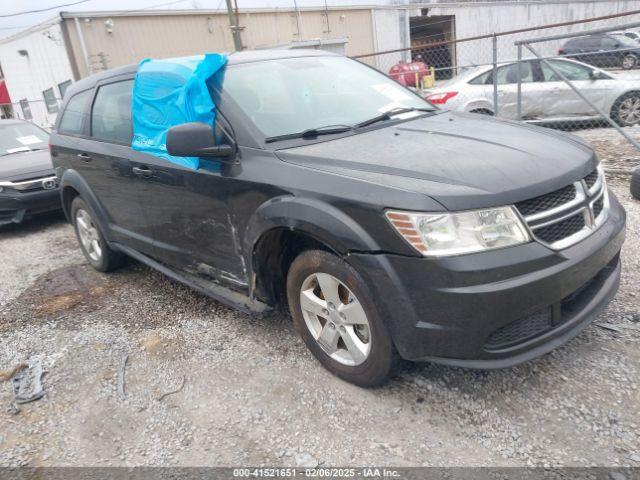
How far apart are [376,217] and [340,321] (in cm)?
67

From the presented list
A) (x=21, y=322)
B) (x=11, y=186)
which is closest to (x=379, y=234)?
(x=21, y=322)

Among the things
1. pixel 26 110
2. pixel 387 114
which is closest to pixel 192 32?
pixel 26 110

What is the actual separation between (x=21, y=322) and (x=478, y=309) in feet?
11.8

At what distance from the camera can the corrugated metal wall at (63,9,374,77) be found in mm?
17873

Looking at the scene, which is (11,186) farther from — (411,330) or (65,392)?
(411,330)

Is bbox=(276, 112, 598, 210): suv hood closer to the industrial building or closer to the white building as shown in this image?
the industrial building

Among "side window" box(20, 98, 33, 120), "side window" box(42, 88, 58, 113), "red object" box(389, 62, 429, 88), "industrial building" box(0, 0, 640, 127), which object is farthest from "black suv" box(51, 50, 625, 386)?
"side window" box(20, 98, 33, 120)

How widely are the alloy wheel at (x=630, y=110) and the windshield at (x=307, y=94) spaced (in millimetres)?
6637

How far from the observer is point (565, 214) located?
7.61 ft

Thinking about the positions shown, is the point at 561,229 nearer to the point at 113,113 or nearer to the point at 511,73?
the point at 113,113

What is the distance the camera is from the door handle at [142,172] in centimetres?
350

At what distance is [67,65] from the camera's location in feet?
58.1

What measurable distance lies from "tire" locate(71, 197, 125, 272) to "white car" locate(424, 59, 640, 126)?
614cm

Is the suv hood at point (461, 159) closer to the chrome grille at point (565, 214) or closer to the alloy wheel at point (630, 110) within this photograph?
the chrome grille at point (565, 214)
